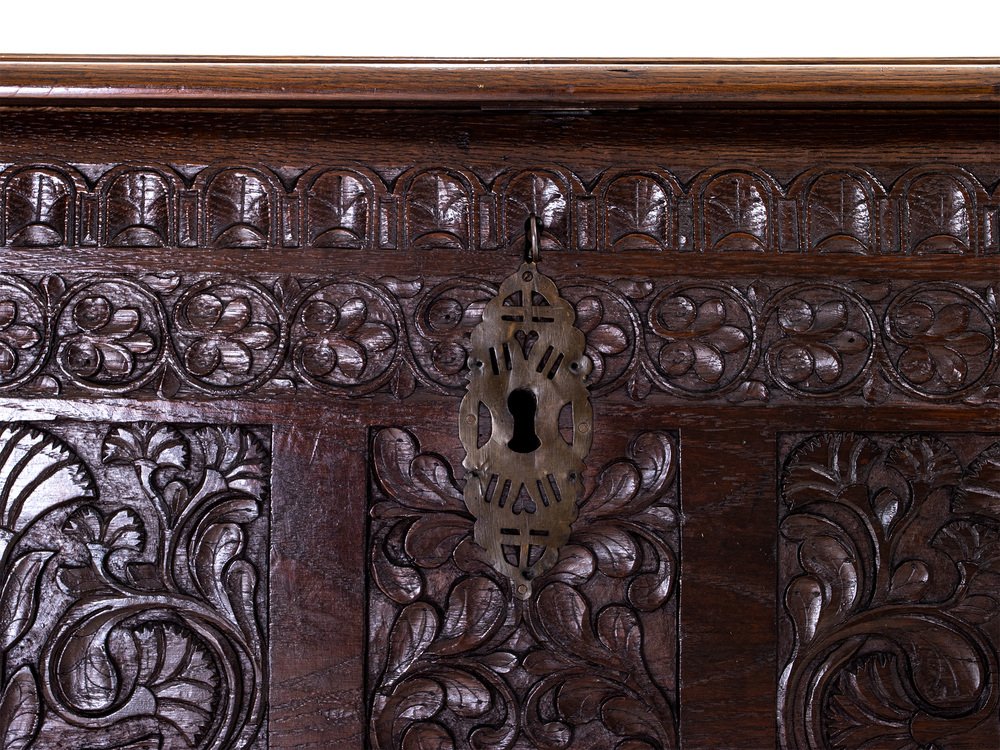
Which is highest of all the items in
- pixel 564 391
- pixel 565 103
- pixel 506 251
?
pixel 565 103

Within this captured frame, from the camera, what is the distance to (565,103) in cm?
64

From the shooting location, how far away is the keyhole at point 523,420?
688 millimetres

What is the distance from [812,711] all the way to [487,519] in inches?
12.6

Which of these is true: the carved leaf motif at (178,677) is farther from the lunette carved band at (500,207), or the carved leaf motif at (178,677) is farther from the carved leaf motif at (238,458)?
the lunette carved band at (500,207)

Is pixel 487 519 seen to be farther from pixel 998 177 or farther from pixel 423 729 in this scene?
pixel 998 177

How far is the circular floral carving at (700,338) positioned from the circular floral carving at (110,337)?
0.43m

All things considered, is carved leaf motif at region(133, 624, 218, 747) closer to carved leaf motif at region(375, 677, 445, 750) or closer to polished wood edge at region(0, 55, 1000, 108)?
carved leaf motif at region(375, 677, 445, 750)

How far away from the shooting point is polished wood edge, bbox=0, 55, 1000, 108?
0.63 m

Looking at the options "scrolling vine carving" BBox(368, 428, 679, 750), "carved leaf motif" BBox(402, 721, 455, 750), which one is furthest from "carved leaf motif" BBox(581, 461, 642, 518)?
"carved leaf motif" BBox(402, 721, 455, 750)

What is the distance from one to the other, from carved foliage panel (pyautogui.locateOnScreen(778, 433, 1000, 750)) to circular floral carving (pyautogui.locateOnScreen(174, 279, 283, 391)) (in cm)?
45

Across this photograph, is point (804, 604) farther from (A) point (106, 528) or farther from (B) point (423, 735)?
(A) point (106, 528)

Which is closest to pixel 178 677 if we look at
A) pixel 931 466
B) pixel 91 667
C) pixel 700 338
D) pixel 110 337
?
pixel 91 667

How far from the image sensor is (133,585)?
0.69m

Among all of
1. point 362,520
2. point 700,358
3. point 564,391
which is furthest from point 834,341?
point 362,520
